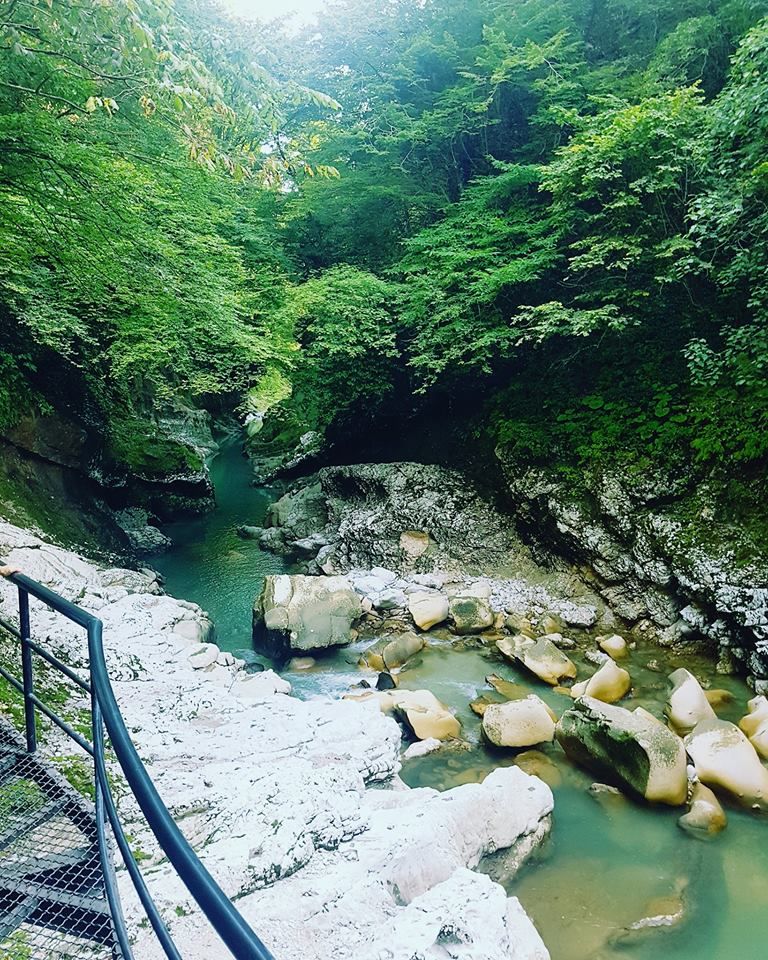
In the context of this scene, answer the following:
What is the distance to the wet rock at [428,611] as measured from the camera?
349 inches

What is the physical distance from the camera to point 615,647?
7.72 metres

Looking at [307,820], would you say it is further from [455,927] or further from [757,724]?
[757,724]

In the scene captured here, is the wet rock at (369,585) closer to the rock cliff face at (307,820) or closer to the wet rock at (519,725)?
the rock cliff face at (307,820)

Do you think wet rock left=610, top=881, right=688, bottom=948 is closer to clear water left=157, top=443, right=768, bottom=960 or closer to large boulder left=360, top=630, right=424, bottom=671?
clear water left=157, top=443, right=768, bottom=960

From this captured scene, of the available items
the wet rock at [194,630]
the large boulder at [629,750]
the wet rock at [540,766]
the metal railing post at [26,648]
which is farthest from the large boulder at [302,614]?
the metal railing post at [26,648]

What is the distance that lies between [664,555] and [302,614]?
5389 millimetres

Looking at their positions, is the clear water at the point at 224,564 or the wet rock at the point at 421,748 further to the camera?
the clear water at the point at 224,564

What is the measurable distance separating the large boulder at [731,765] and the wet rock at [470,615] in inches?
139

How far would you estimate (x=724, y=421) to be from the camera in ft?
27.1

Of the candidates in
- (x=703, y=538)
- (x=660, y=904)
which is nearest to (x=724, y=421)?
(x=703, y=538)

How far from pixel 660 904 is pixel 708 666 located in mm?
3784

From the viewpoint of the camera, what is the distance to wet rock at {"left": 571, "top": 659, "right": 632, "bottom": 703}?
6.74 meters

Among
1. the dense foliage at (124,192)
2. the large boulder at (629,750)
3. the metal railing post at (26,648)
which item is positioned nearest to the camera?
the metal railing post at (26,648)

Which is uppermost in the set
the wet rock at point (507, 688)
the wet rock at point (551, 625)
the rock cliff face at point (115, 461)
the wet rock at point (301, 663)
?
the rock cliff face at point (115, 461)
